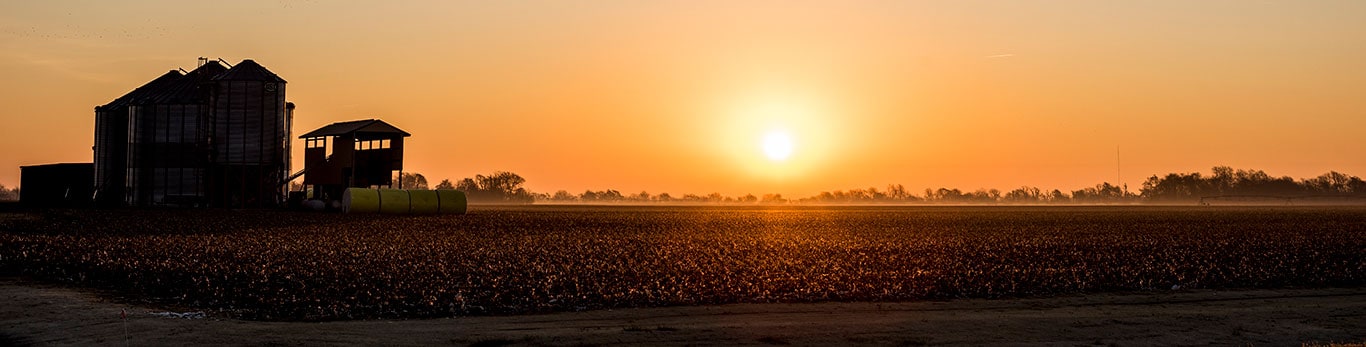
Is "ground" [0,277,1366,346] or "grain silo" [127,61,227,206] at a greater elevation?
"grain silo" [127,61,227,206]

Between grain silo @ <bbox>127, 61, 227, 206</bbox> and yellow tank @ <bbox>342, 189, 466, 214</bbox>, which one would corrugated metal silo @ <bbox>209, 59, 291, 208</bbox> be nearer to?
grain silo @ <bbox>127, 61, 227, 206</bbox>

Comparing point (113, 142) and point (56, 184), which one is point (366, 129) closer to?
point (113, 142)

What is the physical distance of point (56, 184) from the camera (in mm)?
89250

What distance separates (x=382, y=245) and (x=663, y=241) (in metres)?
12.0

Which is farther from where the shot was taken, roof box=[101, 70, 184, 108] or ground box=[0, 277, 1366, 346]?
roof box=[101, 70, 184, 108]

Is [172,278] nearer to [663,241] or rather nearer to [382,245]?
[382,245]

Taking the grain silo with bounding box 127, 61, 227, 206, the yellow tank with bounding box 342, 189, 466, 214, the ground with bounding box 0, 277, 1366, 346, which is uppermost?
the grain silo with bounding box 127, 61, 227, 206

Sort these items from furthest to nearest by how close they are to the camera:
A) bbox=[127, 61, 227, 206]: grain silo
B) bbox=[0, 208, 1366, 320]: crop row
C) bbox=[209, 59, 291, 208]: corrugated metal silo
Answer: bbox=[127, 61, 227, 206]: grain silo → bbox=[209, 59, 291, 208]: corrugated metal silo → bbox=[0, 208, 1366, 320]: crop row

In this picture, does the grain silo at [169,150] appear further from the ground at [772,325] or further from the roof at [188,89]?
the ground at [772,325]

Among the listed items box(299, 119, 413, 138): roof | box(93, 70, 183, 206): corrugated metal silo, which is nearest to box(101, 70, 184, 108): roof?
box(93, 70, 183, 206): corrugated metal silo

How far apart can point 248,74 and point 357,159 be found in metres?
Answer: 9.50

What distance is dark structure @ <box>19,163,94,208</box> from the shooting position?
86.9 metres

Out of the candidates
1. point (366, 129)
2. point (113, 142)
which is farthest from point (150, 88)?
point (366, 129)

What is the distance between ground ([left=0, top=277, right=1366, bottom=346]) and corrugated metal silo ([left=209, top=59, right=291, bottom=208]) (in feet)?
167
